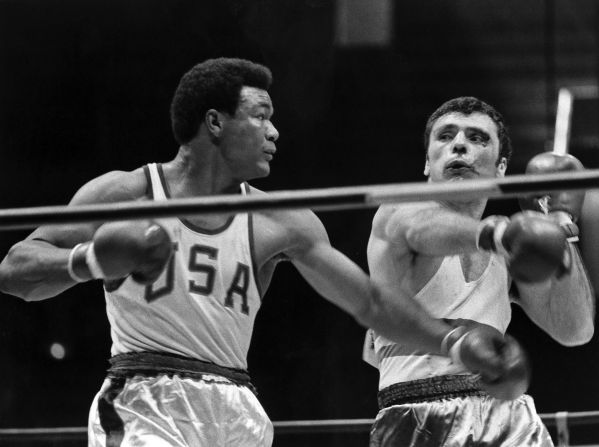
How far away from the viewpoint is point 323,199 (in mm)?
1818

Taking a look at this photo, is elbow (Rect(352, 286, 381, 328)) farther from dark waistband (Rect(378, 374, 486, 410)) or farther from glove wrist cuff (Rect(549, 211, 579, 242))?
glove wrist cuff (Rect(549, 211, 579, 242))

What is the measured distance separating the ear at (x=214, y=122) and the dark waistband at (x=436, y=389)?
0.72 meters

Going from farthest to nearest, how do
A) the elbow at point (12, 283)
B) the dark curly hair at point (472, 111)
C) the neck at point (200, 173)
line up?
the dark curly hair at point (472, 111) → the neck at point (200, 173) → the elbow at point (12, 283)

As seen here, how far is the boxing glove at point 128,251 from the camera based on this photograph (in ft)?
6.47

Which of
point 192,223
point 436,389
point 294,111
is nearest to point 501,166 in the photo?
point 436,389

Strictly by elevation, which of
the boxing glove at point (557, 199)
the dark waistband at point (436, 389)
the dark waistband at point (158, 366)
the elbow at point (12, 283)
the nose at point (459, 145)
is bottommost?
the dark waistband at point (436, 389)

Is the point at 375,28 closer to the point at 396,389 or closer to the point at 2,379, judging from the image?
the point at 2,379

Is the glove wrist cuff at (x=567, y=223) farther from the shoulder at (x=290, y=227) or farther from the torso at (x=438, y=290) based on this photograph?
the shoulder at (x=290, y=227)

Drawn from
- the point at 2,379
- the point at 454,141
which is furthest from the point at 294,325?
the point at 454,141

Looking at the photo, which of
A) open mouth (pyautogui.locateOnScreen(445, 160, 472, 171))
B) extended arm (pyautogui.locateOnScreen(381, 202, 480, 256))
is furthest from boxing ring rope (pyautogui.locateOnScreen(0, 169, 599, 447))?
open mouth (pyautogui.locateOnScreen(445, 160, 472, 171))

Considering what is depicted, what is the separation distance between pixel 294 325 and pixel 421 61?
4.35 feet

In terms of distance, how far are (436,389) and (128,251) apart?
96 cm

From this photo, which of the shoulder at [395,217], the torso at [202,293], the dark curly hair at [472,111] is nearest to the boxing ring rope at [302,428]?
the shoulder at [395,217]

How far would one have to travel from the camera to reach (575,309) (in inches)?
→ 109
